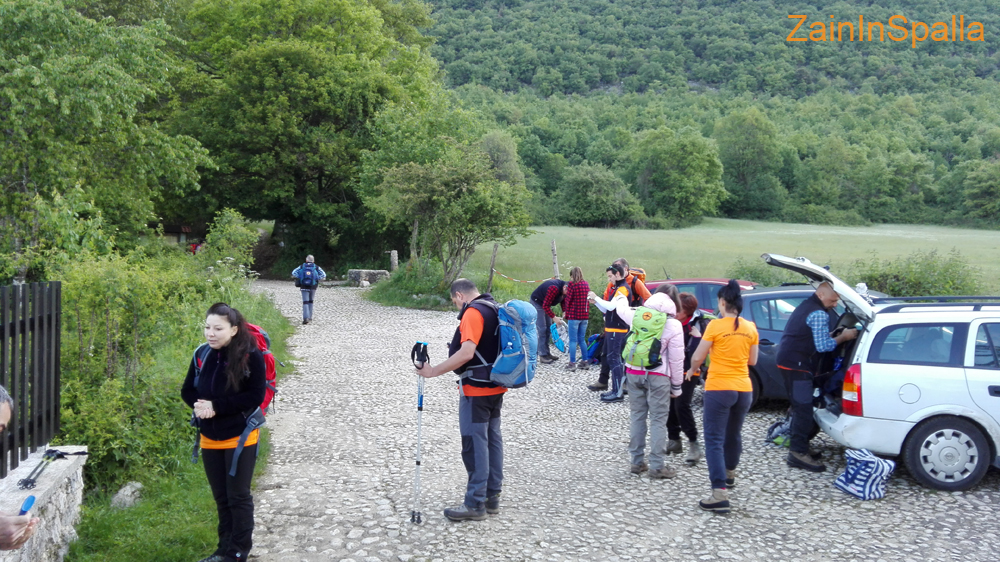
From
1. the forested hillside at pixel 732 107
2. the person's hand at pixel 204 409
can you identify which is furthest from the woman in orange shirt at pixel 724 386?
the forested hillside at pixel 732 107

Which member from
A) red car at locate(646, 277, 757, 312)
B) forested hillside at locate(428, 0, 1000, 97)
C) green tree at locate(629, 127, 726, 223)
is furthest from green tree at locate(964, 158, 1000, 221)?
forested hillside at locate(428, 0, 1000, 97)

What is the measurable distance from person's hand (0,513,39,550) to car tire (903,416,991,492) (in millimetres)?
6512

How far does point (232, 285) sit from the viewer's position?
14539 mm

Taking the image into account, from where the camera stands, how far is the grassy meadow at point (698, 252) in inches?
950

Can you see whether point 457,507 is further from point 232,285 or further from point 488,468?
point 232,285

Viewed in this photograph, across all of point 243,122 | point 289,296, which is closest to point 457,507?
point 289,296

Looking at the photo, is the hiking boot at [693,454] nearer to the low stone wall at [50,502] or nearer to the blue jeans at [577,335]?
the blue jeans at [577,335]

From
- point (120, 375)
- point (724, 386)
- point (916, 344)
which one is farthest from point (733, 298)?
point (120, 375)

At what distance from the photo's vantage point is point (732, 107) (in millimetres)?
107875

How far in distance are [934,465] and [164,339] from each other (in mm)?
7207

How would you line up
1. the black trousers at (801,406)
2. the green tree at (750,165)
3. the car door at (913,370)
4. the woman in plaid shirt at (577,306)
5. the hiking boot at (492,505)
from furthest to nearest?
the green tree at (750,165) < the woman in plaid shirt at (577,306) < the black trousers at (801,406) < the car door at (913,370) < the hiking boot at (492,505)

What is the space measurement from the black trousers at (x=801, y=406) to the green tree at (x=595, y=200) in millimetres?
58381

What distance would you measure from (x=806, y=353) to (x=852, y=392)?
1.70ft

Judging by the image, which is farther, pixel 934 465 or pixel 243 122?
pixel 243 122
